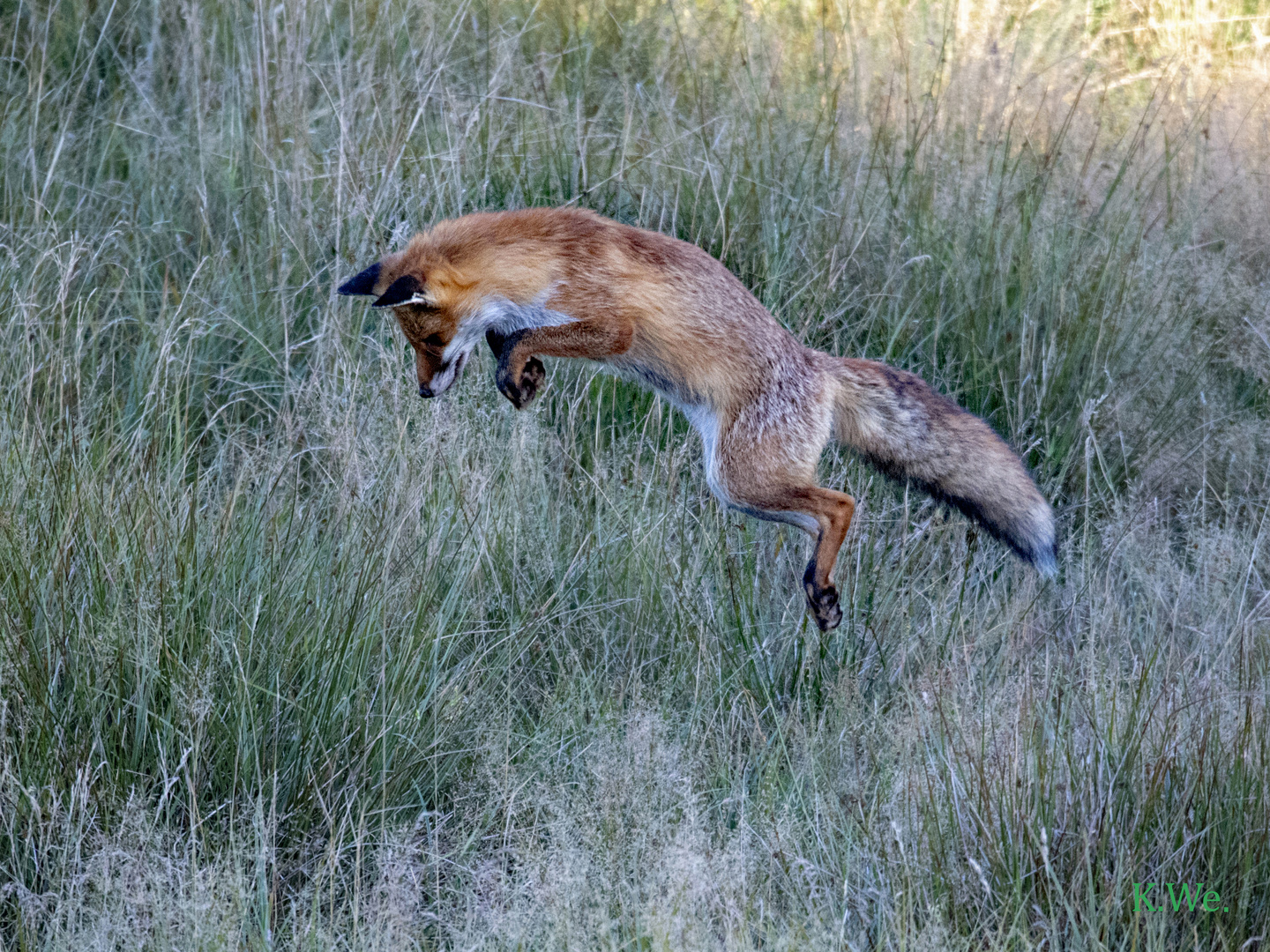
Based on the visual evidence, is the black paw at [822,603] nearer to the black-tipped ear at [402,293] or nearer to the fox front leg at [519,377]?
the fox front leg at [519,377]

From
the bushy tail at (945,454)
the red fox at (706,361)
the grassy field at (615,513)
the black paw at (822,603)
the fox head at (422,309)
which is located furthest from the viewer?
the bushy tail at (945,454)

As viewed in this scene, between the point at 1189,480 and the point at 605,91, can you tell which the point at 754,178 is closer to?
the point at 605,91

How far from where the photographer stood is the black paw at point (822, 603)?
3.66 m

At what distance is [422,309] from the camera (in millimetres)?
3572

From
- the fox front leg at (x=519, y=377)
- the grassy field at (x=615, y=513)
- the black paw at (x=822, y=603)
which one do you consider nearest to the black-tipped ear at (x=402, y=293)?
the fox front leg at (x=519, y=377)

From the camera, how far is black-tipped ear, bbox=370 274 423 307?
322 cm

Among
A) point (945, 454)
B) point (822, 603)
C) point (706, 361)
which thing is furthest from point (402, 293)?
point (945, 454)

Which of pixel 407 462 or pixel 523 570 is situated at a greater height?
pixel 407 462

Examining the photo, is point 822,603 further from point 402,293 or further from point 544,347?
point 402,293

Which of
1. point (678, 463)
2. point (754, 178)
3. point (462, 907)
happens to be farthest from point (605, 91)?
point (462, 907)

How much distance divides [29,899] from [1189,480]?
14.1 ft

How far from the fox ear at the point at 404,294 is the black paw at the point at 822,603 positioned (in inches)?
54.5

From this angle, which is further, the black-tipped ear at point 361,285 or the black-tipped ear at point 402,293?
the black-tipped ear at point 361,285

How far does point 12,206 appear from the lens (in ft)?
17.1
